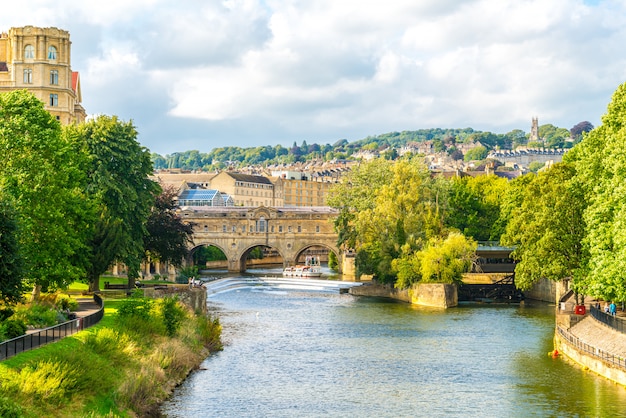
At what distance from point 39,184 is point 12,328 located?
→ 1062cm

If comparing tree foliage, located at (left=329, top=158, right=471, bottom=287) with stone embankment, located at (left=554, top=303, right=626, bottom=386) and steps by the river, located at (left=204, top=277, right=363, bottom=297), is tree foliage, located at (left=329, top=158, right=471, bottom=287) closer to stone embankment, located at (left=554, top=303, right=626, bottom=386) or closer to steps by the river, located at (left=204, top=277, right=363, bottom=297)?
steps by the river, located at (left=204, top=277, right=363, bottom=297)

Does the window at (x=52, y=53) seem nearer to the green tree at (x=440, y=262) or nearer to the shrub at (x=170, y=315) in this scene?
the green tree at (x=440, y=262)

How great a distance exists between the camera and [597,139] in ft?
163

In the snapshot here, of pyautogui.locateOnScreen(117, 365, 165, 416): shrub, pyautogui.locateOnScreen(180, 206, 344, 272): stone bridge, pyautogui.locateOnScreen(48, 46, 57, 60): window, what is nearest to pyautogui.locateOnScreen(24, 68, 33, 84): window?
pyautogui.locateOnScreen(48, 46, 57, 60): window

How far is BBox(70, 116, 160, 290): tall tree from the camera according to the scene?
2189 inches

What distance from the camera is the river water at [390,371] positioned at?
116ft

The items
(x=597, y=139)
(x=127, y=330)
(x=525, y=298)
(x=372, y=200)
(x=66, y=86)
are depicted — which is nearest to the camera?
(x=127, y=330)

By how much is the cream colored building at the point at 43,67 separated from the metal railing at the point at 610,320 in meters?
42.5

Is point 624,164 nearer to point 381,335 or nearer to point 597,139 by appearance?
point 597,139

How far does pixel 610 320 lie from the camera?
42781 mm

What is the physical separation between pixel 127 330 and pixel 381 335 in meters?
19.1

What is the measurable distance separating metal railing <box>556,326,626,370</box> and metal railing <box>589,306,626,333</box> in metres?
1.29

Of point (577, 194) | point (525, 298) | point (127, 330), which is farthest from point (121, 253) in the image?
point (525, 298)

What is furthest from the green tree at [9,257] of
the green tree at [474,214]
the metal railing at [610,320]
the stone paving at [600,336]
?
the green tree at [474,214]
